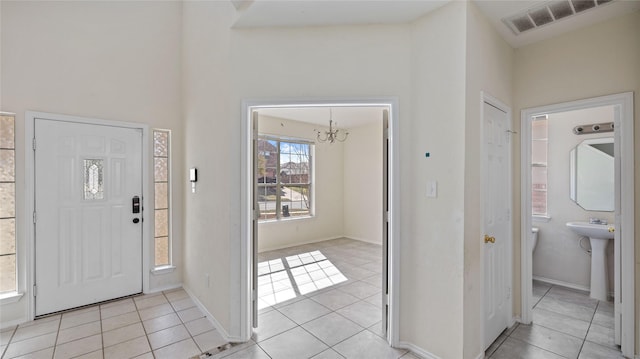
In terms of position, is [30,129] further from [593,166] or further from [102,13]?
A: [593,166]

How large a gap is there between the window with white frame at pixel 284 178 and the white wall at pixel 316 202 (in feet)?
0.51

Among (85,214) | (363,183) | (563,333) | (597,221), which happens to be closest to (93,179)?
(85,214)

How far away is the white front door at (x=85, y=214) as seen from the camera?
9.61ft

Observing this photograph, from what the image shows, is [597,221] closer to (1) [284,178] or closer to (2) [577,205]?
(2) [577,205]

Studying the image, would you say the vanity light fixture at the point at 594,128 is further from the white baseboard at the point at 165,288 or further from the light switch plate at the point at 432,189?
the white baseboard at the point at 165,288

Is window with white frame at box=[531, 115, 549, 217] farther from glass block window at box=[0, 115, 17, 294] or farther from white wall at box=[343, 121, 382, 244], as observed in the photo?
glass block window at box=[0, 115, 17, 294]

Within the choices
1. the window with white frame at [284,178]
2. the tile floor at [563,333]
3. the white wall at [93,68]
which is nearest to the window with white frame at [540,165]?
the tile floor at [563,333]

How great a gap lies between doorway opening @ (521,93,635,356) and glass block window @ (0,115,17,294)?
16.5 ft

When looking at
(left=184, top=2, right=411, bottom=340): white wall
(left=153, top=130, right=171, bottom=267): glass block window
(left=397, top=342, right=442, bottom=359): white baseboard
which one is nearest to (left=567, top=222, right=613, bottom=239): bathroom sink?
(left=397, top=342, right=442, bottom=359): white baseboard

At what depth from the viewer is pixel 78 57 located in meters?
3.10

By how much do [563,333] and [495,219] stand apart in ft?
4.14

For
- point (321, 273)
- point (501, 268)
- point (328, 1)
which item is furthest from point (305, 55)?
point (321, 273)

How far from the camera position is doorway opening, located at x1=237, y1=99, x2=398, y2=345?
2479 millimetres

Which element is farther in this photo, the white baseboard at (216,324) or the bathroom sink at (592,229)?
the bathroom sink at (592,229)
